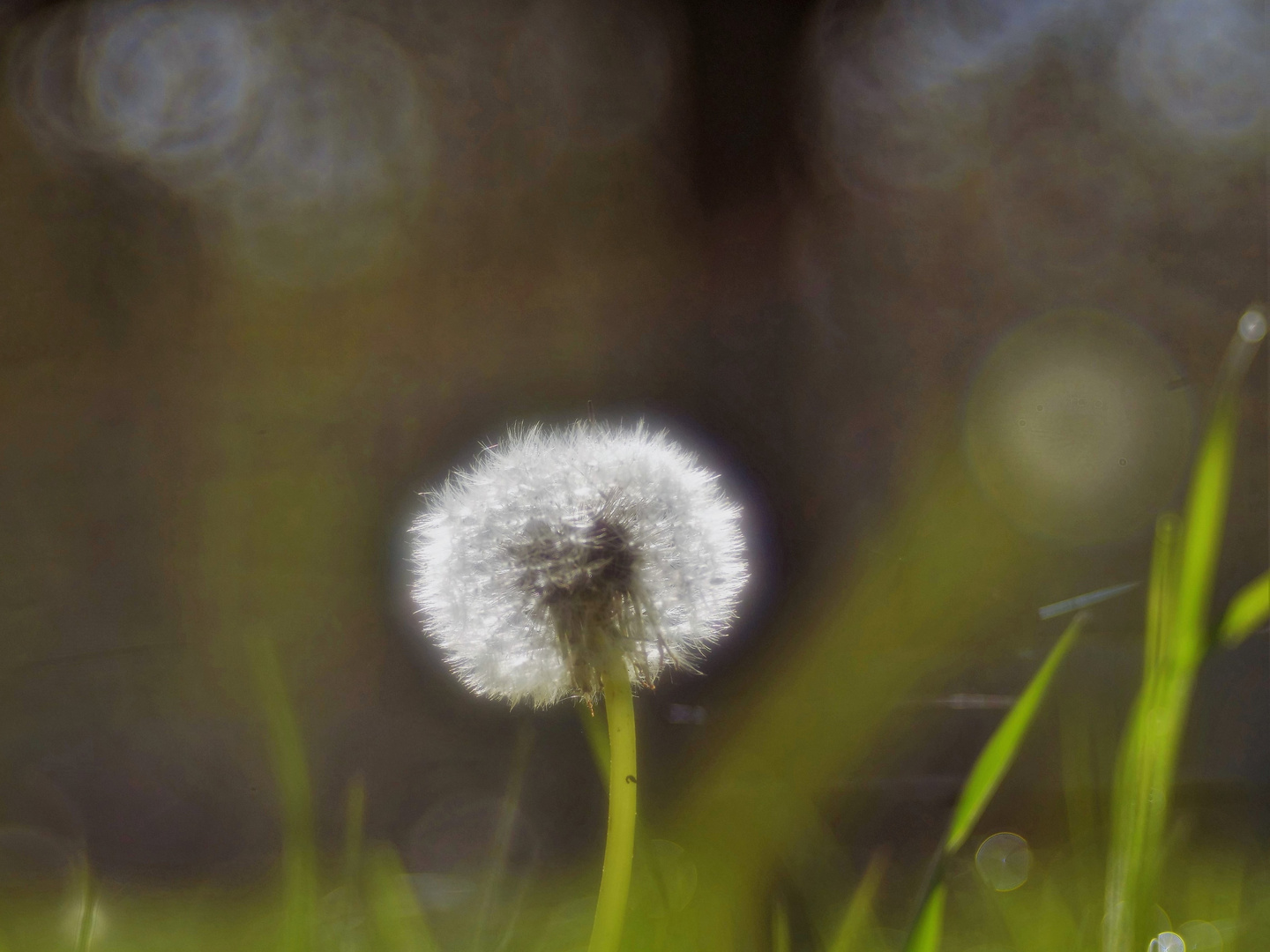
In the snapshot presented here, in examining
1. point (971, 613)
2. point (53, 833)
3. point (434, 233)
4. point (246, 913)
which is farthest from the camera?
point (434, 233)

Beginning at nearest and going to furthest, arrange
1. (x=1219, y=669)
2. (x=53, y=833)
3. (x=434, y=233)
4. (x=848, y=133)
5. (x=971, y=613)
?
(x=1219, y=669)
(x=971, y=613)
(x=53, y=833)
(x=434, y=233)
(x=848, y=133)

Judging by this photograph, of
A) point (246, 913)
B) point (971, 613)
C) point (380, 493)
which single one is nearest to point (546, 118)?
point (380, 493)

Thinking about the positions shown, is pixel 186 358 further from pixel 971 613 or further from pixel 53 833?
pixel 971 613

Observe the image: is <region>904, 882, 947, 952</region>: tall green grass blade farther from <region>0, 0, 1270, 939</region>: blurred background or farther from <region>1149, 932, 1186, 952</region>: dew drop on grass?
<region>0, 0, 1270, 939</region>: blurred background

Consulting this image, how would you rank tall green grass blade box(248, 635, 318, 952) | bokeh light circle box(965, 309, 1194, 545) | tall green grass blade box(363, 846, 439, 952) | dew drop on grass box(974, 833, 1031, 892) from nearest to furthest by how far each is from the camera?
tall green grass blade box(248, 635, 318, 952) → tall green grass blade box(363, 846, 439, 952) → dew drop on grass box(974, 833, 1031, 892) → bokeh light circle box(965, 309, 1194, 545)

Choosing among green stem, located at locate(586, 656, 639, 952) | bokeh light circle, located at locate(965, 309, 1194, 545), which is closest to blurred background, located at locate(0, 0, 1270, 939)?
bokeh light circle, located at locate(965, 309, 1194, 545)

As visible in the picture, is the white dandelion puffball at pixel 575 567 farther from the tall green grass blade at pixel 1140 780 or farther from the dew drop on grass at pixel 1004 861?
the dew drop on grass at pixel 1004 861
